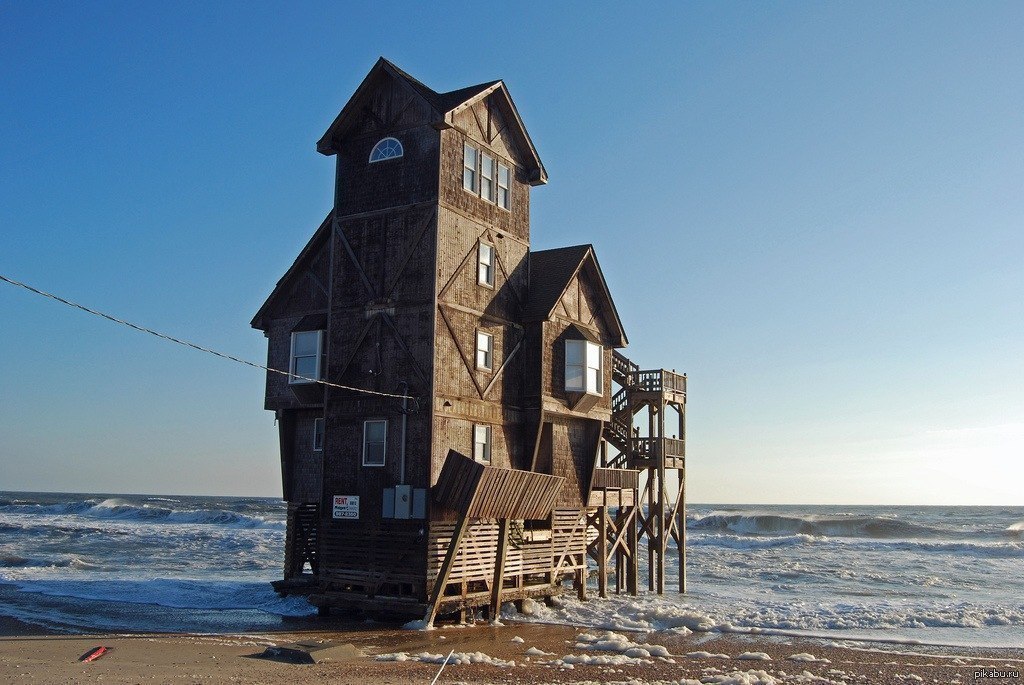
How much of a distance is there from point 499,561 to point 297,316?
34.5ft

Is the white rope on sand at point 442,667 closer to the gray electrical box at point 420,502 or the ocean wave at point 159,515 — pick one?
the gray electrical box at point 420,502

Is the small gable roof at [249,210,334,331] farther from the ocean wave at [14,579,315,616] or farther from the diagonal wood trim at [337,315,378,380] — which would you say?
the ocean wave at [14,579,315,616]

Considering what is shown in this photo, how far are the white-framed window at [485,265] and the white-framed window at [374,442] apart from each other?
16.5ft

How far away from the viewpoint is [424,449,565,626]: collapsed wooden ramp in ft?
75.2

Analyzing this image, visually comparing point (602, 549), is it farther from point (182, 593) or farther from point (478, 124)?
point (478, 124)

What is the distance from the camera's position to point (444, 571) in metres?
23.1

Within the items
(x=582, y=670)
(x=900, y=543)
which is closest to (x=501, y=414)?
(x=582, y=670)

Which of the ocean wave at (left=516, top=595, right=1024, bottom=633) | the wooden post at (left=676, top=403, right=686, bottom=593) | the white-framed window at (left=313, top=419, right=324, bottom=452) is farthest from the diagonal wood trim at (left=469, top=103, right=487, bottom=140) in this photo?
the ocean wave at (left=516, top=595, right=1024, bottom=633)

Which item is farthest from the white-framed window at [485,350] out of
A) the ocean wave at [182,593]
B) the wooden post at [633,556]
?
the wooden post at [633,556]

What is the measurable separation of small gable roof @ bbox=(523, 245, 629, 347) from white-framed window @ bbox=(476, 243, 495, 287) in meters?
Answer: 1.95

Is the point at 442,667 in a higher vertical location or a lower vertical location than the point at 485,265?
Result: lower

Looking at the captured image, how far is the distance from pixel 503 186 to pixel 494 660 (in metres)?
14.5

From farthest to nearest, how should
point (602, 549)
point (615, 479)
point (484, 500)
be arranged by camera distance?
1. point (602, 549)
2. point (615, 479)
3. point (484, 500)
